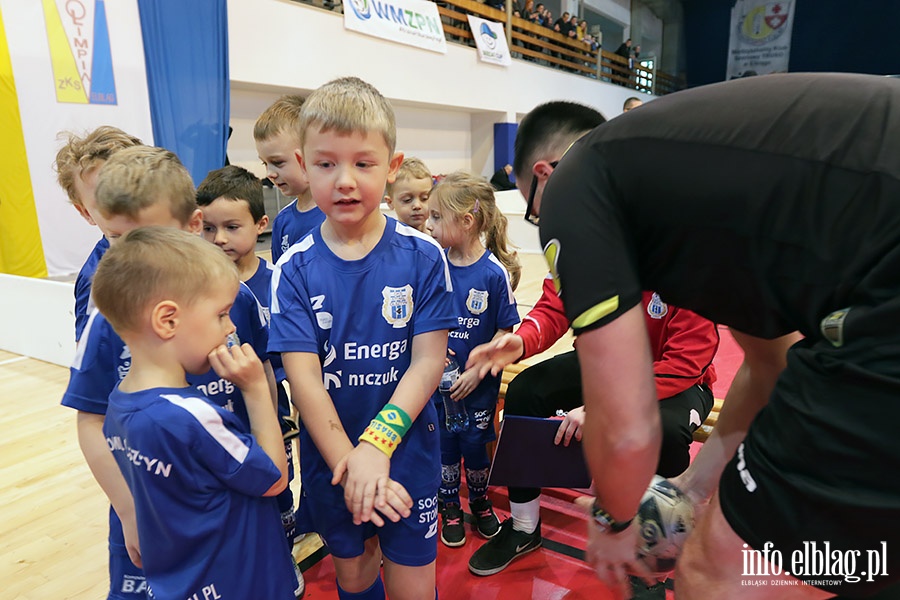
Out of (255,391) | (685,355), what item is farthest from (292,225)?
(685,355)

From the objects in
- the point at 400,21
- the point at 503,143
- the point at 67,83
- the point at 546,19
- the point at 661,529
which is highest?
the point at 546,19

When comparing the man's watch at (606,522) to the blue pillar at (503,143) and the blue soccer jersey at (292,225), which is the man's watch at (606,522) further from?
the blue pillar at (503,143)

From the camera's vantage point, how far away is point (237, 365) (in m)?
1.12

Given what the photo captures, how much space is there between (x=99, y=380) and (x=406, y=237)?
0.77 metres

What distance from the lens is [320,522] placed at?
142 centimetres

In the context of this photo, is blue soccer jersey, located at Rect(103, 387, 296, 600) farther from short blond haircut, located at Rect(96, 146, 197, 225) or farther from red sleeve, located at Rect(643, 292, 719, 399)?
red sleeve, located at Rect(643, 292, 719, 399)

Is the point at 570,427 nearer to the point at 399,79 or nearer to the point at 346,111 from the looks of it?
the point at 346,111

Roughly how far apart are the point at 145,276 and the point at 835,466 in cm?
117

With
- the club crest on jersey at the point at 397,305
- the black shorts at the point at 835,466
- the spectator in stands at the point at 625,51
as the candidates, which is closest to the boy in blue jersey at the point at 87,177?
the club crest on jersey at the point at 397,305

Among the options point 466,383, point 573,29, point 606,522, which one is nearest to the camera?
point 606,522

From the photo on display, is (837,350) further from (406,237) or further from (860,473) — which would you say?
(406,237)

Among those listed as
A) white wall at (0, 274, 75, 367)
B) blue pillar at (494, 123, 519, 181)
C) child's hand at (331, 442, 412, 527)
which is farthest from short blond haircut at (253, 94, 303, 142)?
blue pillar at (494, 123, 519, 181)

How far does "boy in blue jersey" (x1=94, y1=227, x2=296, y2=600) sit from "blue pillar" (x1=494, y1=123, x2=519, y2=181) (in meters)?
12.1

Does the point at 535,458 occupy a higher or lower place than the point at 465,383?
lower
